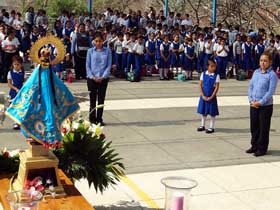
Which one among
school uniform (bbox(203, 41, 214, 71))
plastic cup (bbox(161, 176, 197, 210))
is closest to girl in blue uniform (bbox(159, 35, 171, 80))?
school uniform (bbox(203, 41, 214, 71))

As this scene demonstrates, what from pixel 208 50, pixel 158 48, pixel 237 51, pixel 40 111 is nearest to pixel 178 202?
pixel 40 111

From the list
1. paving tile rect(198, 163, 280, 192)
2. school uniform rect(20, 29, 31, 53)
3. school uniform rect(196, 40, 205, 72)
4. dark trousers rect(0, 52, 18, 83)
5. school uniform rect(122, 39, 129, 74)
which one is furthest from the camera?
school uniform rect(196, 40, 205, 72)

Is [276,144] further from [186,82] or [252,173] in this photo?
[186,82]

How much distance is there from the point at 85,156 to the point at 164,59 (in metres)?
12.8

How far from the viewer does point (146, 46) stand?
18.8 meters

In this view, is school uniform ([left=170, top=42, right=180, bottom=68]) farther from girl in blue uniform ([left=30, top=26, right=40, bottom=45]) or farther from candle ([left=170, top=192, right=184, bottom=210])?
candle ([left=170, top=192, right=184, bottom=210])

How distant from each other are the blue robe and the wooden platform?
53 centimetres

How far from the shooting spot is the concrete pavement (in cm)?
686

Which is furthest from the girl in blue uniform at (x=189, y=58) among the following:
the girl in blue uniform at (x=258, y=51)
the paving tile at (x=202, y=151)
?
the paving tile at (x=202, y=151)

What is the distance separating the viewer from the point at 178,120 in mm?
11773

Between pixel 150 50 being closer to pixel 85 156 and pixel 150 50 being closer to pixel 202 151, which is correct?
pixel 202 151

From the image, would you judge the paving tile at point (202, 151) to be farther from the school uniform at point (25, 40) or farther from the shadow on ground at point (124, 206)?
the school uniform at point (25, 40)

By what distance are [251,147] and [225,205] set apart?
2824 millimetres

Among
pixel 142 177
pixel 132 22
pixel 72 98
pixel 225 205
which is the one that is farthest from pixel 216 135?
pixel 132 22
